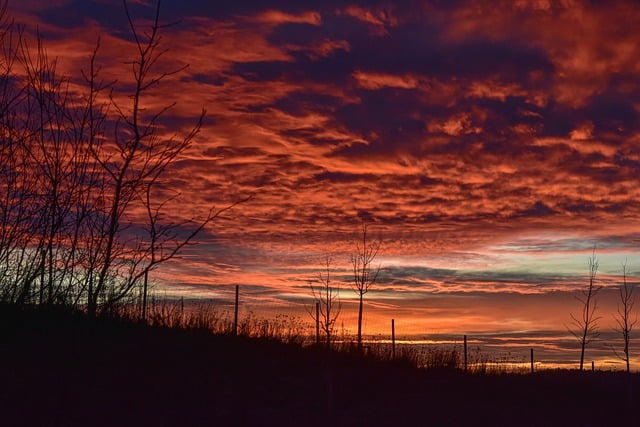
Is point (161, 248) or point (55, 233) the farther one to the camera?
point (55, 233)

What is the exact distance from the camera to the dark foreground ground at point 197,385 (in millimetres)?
10641

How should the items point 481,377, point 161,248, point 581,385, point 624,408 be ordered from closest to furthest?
point 161,248
point 481,377
point 624,408
point 581,385

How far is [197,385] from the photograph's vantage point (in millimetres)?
12320

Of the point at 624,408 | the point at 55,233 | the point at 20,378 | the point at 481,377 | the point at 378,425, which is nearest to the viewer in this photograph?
the point at 55,233

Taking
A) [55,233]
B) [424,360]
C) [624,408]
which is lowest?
[624,408]

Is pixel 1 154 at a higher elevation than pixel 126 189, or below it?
higher

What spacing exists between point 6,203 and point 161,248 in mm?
3824

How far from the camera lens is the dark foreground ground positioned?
10641 mm

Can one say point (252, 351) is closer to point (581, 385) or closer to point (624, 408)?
point (624, 408)

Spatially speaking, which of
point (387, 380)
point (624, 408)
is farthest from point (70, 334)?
point (624, 408)

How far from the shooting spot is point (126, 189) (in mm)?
8117

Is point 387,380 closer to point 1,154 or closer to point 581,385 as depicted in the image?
point 1,154

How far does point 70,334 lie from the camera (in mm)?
12477

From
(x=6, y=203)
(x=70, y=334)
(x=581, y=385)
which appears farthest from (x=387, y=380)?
(x=581, y=385)
